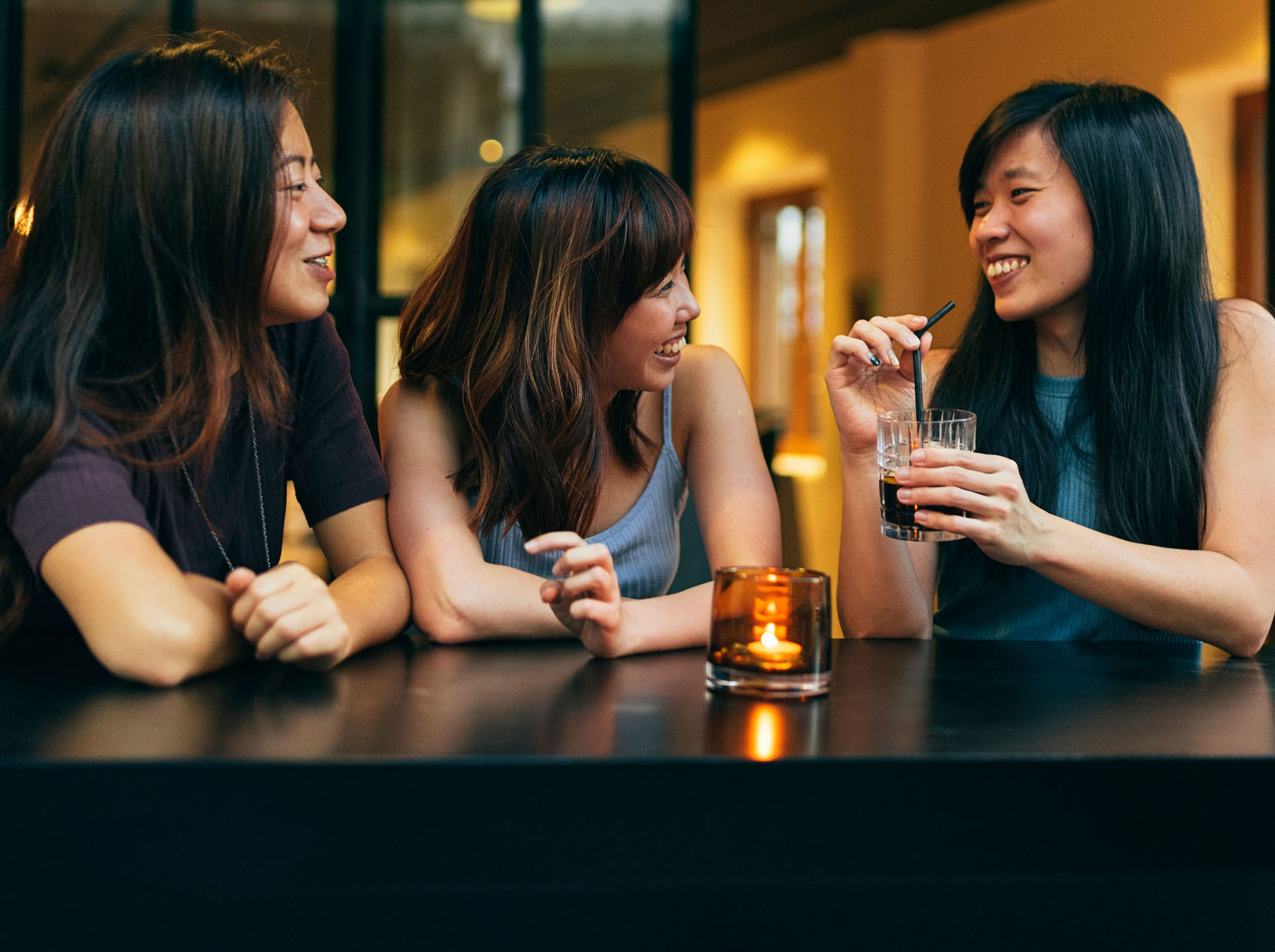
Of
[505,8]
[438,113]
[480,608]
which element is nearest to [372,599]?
[480,608]

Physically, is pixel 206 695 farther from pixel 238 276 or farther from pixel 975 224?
pixel 975 224

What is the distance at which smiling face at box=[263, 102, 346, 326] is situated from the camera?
3.82ft

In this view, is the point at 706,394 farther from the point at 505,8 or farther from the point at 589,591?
the point at 505,8

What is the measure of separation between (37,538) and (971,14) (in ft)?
23.1

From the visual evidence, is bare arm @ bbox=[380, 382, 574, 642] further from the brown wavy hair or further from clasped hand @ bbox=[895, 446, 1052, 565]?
clasped hand @ bbox=[895, 446, 1052, 565]

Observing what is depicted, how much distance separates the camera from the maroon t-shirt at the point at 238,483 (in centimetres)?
100

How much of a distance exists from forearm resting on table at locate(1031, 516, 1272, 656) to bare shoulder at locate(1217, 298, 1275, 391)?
0.30 meters

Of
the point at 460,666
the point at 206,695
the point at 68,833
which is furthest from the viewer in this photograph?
the point at 460,666

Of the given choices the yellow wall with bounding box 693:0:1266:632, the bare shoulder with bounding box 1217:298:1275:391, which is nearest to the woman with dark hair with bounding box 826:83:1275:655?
the bare shoulder with bounding box 1217:298:1275:391

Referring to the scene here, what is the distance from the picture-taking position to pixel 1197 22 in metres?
5.46

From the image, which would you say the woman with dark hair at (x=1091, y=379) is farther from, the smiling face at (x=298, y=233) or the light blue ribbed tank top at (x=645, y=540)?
the smiling face at (x=298, y=233)

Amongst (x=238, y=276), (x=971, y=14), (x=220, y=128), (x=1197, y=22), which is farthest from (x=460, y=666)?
(x=971, y=14)

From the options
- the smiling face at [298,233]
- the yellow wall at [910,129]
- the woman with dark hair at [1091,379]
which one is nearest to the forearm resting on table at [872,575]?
the woman with dark hair at [1091,379]

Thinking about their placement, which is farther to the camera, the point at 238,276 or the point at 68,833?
the point at 238,276
